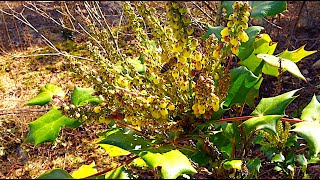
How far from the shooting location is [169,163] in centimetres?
98

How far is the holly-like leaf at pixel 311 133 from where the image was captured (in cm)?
104

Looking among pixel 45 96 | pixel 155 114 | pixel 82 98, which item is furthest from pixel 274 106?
pixel 45 96

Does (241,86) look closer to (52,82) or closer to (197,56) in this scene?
(197,56)

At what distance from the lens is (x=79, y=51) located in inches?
123

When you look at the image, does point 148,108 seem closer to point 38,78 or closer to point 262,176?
point 262,176

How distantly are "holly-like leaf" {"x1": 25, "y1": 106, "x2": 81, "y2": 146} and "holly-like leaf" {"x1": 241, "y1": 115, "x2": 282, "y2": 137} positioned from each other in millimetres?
525

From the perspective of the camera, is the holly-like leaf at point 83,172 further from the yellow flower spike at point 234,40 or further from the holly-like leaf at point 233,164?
the yellow flower spike at point 234,40

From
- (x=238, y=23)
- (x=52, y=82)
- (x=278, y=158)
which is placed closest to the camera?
(x=238, y=23)

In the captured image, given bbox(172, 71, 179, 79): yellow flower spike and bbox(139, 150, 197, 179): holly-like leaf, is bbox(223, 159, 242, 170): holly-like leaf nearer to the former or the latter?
bbox(139, 150, 197, 179): holly-like leaf

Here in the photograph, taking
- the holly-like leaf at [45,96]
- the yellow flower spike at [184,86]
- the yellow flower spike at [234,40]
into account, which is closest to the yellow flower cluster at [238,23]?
the yellow flower spike at [234,40]

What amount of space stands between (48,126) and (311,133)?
2.59 feet

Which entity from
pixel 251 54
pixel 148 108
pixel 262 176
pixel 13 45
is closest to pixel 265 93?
pixel 262 176

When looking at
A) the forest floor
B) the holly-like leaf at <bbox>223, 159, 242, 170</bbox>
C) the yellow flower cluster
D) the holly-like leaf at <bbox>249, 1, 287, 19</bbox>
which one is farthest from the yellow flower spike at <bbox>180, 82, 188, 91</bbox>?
the forest floor

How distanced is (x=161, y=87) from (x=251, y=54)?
0.41 m
